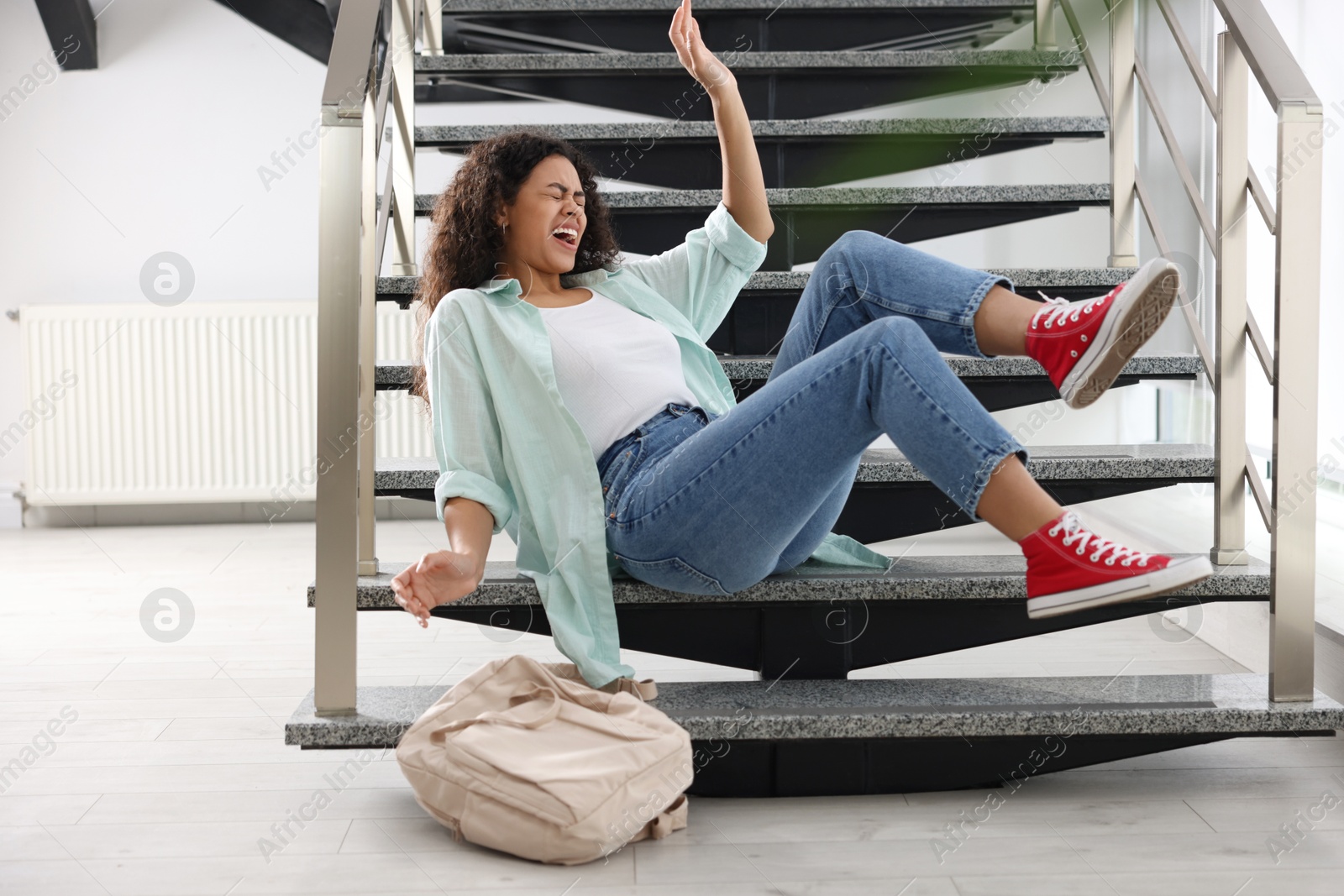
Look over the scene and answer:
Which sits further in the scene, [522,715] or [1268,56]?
[1268,56]

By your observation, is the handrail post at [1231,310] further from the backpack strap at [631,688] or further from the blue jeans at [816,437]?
the backpack strap at [631,688]

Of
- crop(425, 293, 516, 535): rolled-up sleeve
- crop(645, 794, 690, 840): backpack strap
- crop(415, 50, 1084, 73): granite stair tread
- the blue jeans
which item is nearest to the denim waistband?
the blue jeans

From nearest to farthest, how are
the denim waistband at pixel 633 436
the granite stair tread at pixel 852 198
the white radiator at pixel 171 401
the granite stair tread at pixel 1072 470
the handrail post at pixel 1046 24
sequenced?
1. the denim waistband at pixel 633 436
2. the granite stair tread at pixel 1072 470
3. the granite stair tread at pixel 852 198
4. the handrail post at pixel 1046 24
5. the white radiator at pixel 171 401

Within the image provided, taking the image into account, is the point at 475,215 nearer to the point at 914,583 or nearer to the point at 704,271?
the point at 704,271

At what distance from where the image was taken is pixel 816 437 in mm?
1350

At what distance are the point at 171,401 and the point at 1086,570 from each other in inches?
135

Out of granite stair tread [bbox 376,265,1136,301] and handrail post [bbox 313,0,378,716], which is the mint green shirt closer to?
handrail post [bbox 313,0,378,716]

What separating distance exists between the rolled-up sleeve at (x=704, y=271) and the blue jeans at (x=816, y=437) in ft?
0.54

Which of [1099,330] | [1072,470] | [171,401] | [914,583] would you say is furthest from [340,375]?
[171,401]

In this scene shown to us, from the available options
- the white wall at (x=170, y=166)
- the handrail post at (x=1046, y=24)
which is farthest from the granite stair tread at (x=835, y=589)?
the white wall at (x=170, y=166)

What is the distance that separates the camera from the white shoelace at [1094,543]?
124 centimetres

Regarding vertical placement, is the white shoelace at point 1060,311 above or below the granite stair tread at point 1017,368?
above

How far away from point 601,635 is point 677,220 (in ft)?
2.98

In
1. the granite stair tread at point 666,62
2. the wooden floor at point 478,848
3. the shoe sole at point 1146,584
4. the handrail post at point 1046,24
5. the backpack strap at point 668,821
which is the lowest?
the wooden floor at point 478,848
